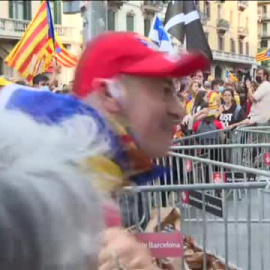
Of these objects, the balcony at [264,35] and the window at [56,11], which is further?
the balcony at [264,35]

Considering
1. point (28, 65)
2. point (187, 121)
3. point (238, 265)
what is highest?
point (28, 65)

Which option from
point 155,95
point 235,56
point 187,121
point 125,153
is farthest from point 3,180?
point 235,56

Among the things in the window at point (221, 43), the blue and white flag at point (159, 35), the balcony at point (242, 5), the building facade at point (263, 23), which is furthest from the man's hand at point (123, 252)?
the building facade at point (263, 23)

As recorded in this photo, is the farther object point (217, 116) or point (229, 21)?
point (229, 21)

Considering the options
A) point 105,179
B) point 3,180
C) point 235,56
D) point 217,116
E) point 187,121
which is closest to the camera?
point 3,180

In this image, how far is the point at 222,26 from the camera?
6444 centimetres

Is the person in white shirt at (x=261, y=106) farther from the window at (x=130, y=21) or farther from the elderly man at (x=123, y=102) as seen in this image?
the window at (x=130, y=21)

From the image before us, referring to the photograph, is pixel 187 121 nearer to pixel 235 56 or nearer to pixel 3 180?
pixel 3 180

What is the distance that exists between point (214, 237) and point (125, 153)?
2953 millimetres

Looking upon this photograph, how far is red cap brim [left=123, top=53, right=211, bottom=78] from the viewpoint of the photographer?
1.43 metres

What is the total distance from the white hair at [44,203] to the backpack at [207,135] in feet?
23.7

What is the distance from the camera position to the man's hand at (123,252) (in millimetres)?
1095

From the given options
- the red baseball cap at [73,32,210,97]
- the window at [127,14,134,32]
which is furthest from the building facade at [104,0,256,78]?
the red baseball cap at [73,32,210,97]

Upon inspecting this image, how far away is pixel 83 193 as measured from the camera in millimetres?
976
